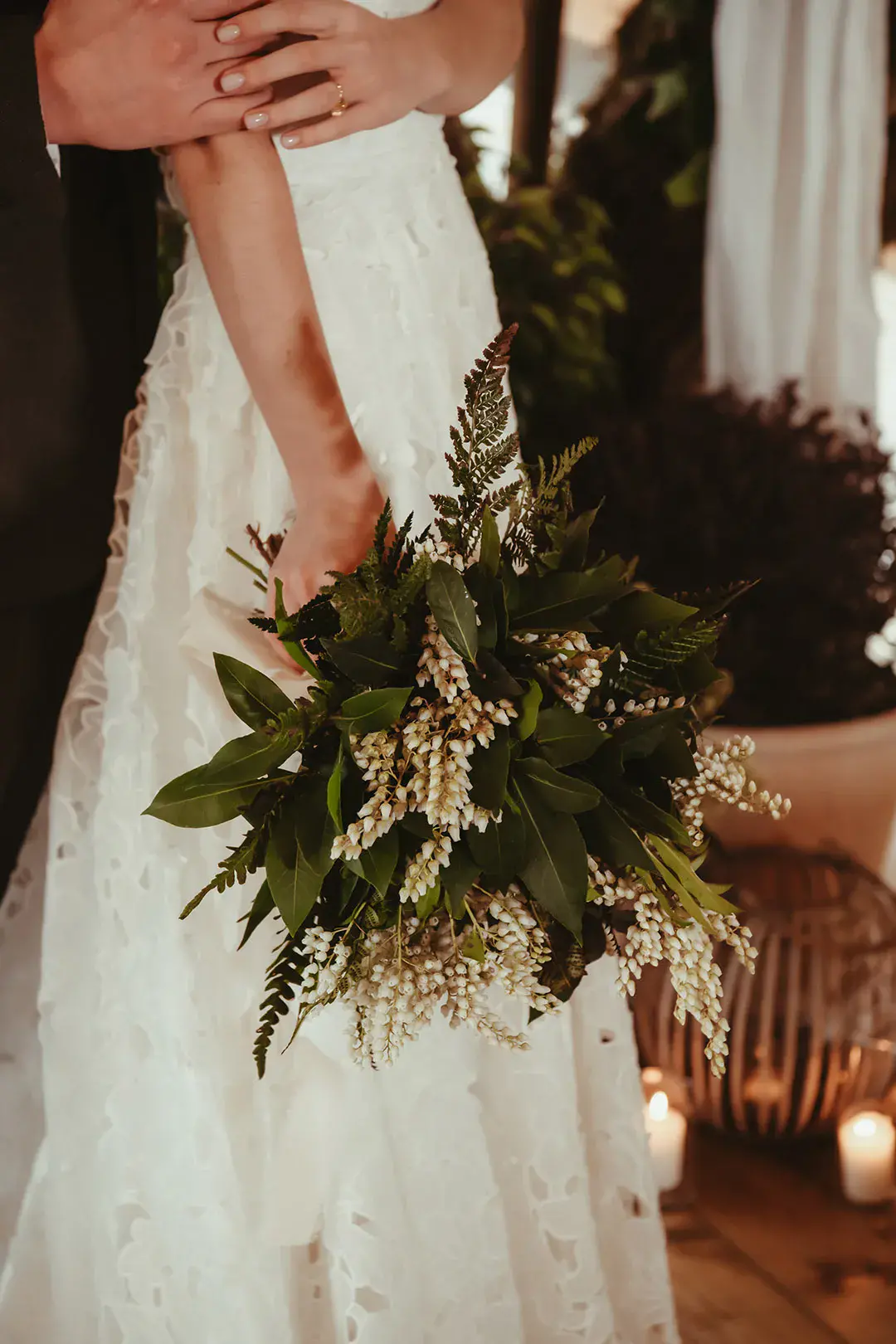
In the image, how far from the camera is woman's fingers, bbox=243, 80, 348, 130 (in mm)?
760

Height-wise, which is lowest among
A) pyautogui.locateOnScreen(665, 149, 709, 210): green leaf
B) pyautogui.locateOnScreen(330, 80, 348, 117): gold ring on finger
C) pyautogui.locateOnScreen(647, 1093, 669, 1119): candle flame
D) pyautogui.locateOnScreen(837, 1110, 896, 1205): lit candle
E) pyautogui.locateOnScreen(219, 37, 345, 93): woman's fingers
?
pyautogui.locateOnScreen(837, 1110, 896, 1205): lit candle

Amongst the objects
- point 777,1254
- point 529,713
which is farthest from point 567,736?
point 777,1254

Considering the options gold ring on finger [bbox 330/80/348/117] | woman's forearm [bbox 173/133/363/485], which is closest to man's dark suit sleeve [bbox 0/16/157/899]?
woman's forearm [bbox 173/133/363/485]

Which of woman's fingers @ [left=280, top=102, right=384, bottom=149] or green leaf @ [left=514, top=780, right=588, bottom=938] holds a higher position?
woman's fingers @ [left=280, top=102, right=384, bottom=149]

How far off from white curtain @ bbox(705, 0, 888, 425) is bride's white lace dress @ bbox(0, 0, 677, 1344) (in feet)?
3.87

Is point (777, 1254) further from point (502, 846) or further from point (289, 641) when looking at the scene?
point (289, 641)

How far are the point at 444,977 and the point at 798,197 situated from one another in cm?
176

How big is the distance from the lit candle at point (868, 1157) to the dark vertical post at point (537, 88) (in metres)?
1.85

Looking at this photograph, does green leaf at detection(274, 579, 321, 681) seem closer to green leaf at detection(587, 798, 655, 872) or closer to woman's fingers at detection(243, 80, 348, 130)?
green leaf at detection(587, 798, 655, 872)

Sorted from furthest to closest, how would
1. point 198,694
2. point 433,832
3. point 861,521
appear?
point 861,521
point 198,694
point 433,832

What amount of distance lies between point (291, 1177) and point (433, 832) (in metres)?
0.38

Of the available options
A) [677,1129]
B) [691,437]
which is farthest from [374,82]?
[677,1129]

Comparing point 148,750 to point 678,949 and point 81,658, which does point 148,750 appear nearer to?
point 81,658

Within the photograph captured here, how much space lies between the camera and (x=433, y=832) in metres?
0.64
